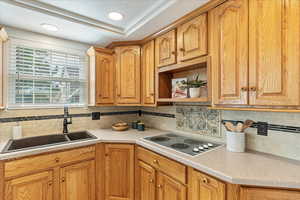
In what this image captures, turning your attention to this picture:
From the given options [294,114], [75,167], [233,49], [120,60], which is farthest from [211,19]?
[75,167]

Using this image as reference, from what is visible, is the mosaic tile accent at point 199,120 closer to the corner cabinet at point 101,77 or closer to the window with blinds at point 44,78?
the corner cabinet at point 101,77

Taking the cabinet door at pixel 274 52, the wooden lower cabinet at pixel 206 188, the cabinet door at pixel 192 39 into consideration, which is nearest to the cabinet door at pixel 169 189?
the wooden lower cabinet at pixel 206 188

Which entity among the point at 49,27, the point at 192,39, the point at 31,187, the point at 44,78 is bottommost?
the point at 31,187

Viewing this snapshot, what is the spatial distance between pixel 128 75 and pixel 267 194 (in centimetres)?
190

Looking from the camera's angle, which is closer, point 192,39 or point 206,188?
point 206,188

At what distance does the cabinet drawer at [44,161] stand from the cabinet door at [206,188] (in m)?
1.17

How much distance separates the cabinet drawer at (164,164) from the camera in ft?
4.18

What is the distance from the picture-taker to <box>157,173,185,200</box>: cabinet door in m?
1.27

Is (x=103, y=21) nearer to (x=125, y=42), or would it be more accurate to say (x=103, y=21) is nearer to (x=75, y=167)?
(x=125, y=42)

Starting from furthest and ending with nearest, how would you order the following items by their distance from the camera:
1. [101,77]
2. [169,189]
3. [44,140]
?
[101,77] < [44,140] < [169,189]

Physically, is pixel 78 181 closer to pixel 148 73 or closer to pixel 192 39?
pixel 148 73

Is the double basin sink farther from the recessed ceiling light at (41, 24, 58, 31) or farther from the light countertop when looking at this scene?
the recessed ceiling light at (41, 24, 58, 31)

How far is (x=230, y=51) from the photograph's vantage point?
4.06 ft

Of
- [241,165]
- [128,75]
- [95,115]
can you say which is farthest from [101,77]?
[241,165]
